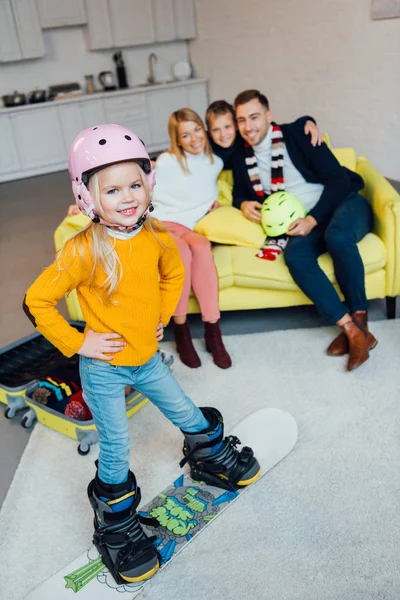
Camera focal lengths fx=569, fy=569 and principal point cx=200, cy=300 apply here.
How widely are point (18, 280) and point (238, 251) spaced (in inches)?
66.1

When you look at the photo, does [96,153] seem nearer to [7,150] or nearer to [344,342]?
[344,342]

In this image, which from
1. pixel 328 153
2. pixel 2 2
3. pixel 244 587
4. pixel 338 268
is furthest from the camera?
pixel 2 2

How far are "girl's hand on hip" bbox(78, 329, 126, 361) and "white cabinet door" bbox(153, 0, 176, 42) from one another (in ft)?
20.0

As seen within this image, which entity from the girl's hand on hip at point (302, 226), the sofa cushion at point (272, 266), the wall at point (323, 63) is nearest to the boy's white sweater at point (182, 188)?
the sofa cushion at point (272, 266)

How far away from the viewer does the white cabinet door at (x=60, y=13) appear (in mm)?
6070

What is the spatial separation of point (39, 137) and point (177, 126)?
406 cm

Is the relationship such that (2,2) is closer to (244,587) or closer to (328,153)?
(328,153)

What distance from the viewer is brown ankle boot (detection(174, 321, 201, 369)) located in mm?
2582

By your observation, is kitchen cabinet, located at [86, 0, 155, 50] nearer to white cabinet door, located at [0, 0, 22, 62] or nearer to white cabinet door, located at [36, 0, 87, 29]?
white cabinet door, located at [36, 0, 87, 29]

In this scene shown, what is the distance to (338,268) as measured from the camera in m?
2.52

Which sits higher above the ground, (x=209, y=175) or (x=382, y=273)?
(x=209, y=175)

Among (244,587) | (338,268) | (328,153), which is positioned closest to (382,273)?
(338,268)

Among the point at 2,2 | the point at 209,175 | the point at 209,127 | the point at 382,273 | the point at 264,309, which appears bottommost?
the point at 264,309

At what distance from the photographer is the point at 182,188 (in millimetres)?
2816
